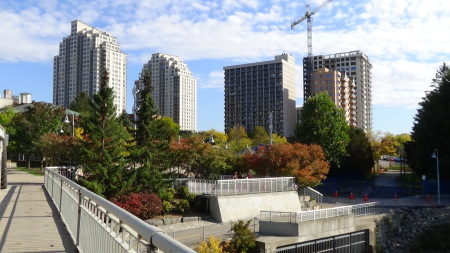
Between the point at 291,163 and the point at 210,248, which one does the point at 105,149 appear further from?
the point at 291,163

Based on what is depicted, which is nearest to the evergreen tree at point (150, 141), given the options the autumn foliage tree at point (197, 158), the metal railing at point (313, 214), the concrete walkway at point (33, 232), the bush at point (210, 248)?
the autumn foliage tree at point (197, 158)

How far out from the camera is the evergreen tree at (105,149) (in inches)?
995

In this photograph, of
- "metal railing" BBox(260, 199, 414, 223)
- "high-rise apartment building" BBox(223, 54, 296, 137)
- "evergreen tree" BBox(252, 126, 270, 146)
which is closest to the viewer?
"metal railing" BBox(260, 199, 414, 223)

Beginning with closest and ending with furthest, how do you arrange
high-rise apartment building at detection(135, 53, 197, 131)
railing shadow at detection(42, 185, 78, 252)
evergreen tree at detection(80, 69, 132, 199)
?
railing shadow at detection(42, 185, 78, 252) < evergreen tree at detection(80, 69, 132, 199) < high-rise apartment building at detection(135, 53, 197, 131)

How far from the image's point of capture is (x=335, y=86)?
112 m

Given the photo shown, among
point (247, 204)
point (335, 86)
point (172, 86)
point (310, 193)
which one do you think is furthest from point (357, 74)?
point (247, 204)

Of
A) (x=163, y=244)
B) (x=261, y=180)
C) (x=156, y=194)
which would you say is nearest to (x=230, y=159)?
(x=261, y=180)

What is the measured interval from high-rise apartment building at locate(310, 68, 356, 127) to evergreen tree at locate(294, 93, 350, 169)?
205 ft

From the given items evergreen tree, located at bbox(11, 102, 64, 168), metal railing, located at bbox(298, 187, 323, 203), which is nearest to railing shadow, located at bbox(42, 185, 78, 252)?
metal railing, located at bbox(298, 187, 323, 203)

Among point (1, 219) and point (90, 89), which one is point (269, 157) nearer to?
point (1, 219)

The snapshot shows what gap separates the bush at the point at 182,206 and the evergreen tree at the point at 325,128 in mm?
26005

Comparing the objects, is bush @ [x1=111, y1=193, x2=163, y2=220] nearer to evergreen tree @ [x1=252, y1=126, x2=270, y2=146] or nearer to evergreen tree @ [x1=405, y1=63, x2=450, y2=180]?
evergreen tree @ [x1=405, y1=63, x2=450, y2=180]

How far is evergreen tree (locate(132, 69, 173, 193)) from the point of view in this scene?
28312 millimetres

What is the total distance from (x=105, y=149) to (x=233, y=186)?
9334 mm
